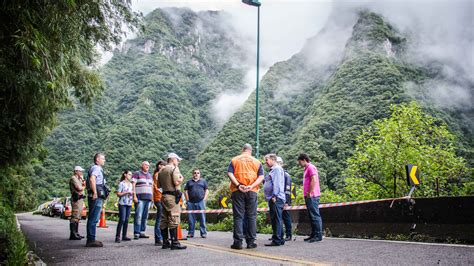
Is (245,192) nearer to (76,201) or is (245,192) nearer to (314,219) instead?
(314,219)

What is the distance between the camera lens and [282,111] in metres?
115

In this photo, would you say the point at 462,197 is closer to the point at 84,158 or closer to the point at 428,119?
the point at 428,119

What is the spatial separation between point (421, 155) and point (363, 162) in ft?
9.92

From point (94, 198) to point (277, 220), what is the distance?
12.7 feet

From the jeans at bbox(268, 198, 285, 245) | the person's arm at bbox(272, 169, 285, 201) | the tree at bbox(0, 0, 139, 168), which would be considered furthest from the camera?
the person's arm at bbox(272, 169, 285, 201)

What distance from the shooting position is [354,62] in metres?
107

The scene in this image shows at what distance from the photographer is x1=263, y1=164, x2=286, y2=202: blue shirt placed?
321 inches

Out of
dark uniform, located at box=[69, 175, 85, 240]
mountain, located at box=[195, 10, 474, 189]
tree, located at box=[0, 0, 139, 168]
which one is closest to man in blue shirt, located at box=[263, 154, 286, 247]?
tree, located at box=[0, 0, 139, 168]

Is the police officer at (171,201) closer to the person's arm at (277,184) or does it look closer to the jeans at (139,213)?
the person's arm at (277,184)

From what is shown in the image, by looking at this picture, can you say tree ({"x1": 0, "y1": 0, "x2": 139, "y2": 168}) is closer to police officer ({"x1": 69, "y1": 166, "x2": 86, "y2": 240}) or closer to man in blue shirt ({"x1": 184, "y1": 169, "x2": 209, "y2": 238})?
police officer ({"x1": 69, "y1": 166, "x2": 86, "y2": 240})

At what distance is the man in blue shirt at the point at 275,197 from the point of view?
784 cm

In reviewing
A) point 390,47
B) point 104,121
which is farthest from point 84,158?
point 390,47

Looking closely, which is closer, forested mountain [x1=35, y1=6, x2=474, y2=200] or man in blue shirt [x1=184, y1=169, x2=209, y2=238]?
man in blue shirt [x1=184, y1=169, x2=209, y2=238]

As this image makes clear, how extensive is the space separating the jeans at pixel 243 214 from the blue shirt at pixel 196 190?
3.77m
